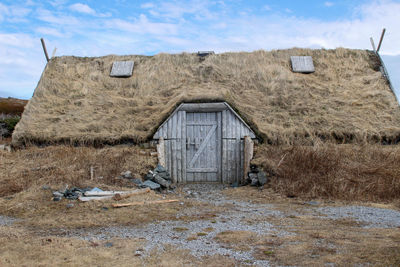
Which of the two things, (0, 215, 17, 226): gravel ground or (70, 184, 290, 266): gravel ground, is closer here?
(70, 184, 290, 266): gravel ground

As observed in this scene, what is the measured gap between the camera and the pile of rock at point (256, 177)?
40.3 feet

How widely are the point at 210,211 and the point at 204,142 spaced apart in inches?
203

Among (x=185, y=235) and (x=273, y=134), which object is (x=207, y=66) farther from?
(x=185, y=235)

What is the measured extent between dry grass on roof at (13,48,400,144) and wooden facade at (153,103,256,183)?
39cm

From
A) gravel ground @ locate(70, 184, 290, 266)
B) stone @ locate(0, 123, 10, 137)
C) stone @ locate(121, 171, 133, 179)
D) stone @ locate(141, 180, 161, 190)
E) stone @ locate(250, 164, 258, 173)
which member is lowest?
gravel ground @ locate(70, 184, 290, 266)

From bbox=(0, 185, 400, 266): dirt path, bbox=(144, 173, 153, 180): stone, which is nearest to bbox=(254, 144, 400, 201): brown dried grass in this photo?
bbox=(0, 185, 400, 266): dirt path

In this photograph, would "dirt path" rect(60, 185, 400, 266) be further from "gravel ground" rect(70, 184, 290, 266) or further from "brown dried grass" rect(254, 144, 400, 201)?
"brown dried grass" rect(254, 144, 400, 201)

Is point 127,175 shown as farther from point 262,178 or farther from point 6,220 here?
point 262,178

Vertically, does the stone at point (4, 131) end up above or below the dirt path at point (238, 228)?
above

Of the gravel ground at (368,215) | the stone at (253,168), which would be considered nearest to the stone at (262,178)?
the stone at (253,168)

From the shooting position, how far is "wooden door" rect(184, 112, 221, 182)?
559 inches

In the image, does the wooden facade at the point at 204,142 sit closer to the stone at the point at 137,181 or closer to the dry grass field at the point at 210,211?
the dry grass field at the point at 210,211

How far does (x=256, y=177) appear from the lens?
12.7 meters

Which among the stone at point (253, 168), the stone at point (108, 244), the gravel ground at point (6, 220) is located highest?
the stone at point (253, 168)
